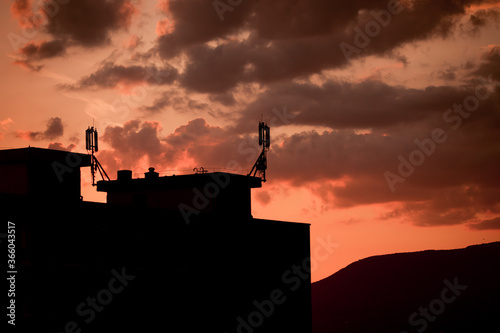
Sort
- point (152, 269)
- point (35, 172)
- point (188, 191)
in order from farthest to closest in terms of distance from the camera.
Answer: point (188, 191) → point (35, 172) → point (152, 269)

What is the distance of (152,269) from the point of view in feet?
110

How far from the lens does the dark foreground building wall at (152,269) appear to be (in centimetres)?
2803

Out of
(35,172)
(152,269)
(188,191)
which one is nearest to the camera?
(152,269)

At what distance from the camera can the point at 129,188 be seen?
4600 centimetres

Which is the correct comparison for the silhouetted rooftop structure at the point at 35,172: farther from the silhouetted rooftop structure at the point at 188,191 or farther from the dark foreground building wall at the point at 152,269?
the silhouetted rooftop structure at the point at 188,191

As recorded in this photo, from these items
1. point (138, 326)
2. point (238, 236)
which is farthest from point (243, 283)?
point (138, 326)

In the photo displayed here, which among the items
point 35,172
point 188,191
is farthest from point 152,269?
point 188,191

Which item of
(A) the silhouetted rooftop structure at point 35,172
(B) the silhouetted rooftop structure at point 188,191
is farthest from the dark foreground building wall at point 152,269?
(B) the silhouetted rooftop structure at point 188,191

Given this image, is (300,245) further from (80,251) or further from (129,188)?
(80,251)

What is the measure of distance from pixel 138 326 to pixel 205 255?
7.48m

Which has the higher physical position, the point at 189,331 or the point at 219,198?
the point at 219,198

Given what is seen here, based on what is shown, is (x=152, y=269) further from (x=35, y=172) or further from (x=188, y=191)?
(x=188, y=191)

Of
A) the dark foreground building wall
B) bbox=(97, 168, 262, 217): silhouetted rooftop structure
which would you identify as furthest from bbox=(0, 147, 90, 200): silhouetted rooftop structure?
bbox=(97, 168, 262, 217): silhouetted rooftop structure

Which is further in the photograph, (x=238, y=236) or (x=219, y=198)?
(x=219, y=198)
